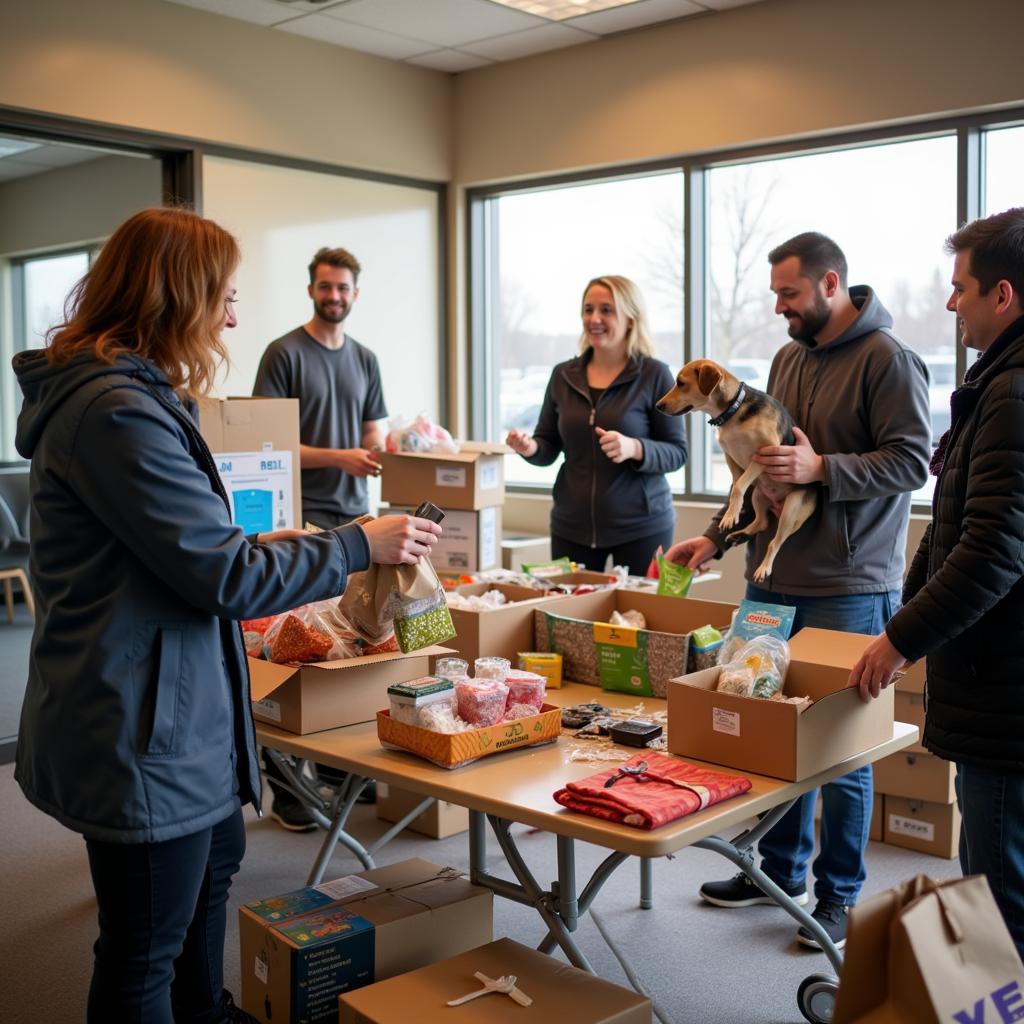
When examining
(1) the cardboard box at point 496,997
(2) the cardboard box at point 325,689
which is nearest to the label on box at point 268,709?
(2) the cardboard box at point 325,689

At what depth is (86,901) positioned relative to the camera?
3.15 metres

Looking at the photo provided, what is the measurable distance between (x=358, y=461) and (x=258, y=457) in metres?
0.57

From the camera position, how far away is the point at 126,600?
5.40ft

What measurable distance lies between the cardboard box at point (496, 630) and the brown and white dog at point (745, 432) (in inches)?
20.1

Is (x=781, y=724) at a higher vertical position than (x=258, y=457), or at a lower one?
lower

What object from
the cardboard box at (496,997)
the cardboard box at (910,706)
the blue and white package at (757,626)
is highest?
the blue and white package at (757,626)

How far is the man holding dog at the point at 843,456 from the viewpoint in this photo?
2668mm

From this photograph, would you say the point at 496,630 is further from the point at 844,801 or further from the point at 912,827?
the point at 912,827

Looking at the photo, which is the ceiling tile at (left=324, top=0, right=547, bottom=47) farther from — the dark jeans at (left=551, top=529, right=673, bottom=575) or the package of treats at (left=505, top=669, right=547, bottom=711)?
the package of treats at (left=505, top=669, right=547, bottom=711)

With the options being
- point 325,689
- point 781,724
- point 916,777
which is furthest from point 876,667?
point 916,777

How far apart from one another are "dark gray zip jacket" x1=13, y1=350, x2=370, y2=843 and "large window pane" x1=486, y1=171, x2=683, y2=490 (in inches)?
156

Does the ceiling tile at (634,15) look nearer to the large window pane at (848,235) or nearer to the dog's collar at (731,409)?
the large window pane at (848,235)

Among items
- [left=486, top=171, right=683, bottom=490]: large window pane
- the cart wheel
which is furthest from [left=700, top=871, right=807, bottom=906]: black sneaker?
[left=486, top=171, right=683, bottom=490]: large window pane

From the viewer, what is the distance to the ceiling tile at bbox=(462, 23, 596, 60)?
5238 mm
